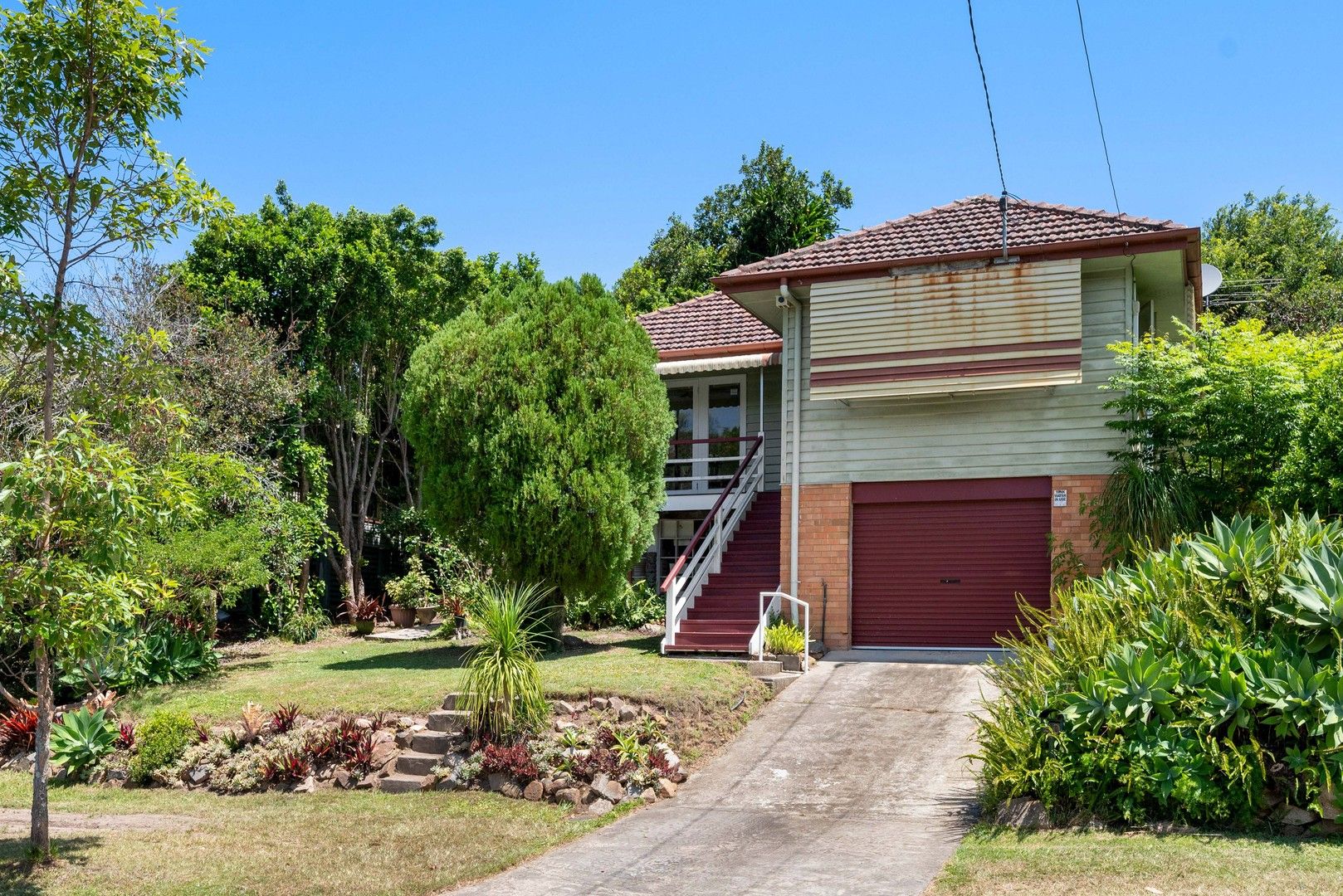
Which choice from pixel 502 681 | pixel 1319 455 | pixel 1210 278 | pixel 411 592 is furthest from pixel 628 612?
pixel 1319 455

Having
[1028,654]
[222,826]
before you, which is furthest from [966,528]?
[222,826]

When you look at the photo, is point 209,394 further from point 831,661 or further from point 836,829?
point 836,829

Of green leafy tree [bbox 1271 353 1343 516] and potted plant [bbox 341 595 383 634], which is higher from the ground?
green leafy tree [bbox 1271 353 1343 516]

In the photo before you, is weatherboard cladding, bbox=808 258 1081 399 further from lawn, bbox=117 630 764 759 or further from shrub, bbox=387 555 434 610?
shrub, bbox=387 555 434 610

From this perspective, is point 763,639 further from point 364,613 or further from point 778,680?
point 364,613

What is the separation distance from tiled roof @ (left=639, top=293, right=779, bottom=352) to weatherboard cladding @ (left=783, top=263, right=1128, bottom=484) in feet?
14.3

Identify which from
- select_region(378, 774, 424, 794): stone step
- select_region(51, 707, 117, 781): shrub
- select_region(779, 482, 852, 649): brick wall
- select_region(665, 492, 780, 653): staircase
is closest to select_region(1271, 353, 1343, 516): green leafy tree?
select_region(779, 482, 852, 649): brick wall

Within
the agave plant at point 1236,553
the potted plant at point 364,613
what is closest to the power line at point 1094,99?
the agave plant at point 1236,553

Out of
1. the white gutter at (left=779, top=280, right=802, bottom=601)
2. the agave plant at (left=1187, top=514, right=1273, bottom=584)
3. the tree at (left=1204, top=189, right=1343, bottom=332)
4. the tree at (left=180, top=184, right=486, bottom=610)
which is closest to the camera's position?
the agave plant at (left=1187, top=514, right=1273, bottom=584)

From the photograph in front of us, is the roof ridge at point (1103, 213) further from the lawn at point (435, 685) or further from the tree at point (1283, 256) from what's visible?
the tree at point (1283, 256)

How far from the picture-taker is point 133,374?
922 cm

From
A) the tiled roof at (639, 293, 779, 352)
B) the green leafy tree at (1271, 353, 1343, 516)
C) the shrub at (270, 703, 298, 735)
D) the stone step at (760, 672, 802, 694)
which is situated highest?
the tiled roof at (639, 293, 779, 352)

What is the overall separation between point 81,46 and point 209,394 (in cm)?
1174

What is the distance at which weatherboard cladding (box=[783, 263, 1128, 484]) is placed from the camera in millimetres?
15703
